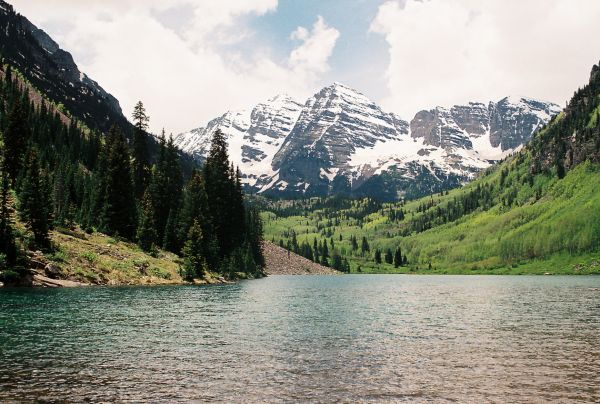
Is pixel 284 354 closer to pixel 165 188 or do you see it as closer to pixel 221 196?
pixel 165 188

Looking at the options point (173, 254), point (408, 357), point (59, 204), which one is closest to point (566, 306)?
point (408, 357)

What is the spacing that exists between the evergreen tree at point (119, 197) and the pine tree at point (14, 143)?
21.0 m

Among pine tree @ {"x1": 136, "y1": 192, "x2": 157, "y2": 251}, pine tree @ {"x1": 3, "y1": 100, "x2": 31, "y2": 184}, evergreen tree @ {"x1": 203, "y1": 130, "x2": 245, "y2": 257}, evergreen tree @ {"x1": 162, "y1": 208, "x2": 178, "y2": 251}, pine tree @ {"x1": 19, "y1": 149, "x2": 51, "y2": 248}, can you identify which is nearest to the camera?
pine tree @ {"x1": 19, "y1": 149, "x2": 51, "y2": 248}

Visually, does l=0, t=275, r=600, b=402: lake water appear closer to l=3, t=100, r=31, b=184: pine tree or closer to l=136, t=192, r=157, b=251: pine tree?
l=136, t=192, r=157, b=251: pine tree

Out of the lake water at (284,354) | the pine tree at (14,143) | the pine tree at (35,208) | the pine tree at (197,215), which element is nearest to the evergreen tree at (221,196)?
the pine tree at (197,215)

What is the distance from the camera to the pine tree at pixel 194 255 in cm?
11606

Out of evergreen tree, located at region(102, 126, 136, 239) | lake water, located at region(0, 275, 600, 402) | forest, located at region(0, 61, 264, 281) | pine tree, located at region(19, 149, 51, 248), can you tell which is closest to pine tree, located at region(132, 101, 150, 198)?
forest, located at region(0, 61, 264, 281)

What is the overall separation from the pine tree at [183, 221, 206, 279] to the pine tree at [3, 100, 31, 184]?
44.6 meters

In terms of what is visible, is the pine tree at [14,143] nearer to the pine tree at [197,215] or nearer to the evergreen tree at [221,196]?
the pine tree at [197,215]

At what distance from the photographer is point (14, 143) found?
125m

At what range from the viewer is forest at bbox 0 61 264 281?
89.9 m

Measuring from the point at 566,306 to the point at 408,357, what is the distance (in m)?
51.5

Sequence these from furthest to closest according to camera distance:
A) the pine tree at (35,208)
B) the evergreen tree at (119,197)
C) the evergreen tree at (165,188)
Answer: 1. the evergreen tree at (165,188)
2. the evergreen tree at (119,197)
3. the pine tree at (35,208)

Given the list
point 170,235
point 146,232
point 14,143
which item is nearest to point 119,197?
point 146,232
